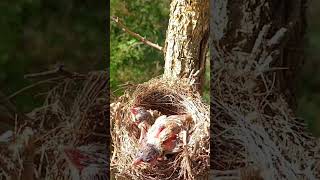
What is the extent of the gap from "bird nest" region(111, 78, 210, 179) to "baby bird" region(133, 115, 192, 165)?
0.07 ft

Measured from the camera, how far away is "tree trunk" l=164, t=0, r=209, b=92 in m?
1.76

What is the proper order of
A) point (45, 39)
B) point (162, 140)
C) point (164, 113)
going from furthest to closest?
point (164, 113)
point (162, 140)
point (45, 39)

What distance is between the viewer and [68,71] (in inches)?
55.0

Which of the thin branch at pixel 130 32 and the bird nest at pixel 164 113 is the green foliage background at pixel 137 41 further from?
the bird nest at pixel 164 113

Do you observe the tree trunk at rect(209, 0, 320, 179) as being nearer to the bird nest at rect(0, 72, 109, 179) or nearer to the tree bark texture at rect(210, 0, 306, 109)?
the tree bark texture at rect(210, 0, 306, 109)

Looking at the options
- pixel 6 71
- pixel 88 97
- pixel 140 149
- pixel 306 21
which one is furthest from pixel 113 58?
pixel 306 21

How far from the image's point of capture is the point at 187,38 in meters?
1.77

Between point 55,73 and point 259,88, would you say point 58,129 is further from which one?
point 259,88

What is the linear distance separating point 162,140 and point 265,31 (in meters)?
0.52

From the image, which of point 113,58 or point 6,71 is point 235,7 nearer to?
point 6,71

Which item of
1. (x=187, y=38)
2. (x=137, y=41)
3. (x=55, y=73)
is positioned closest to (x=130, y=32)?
(x=137, y=41)

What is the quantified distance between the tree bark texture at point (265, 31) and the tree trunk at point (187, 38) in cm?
32

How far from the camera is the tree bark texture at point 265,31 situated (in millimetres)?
1363

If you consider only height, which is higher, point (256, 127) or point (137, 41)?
point (137, 41)
